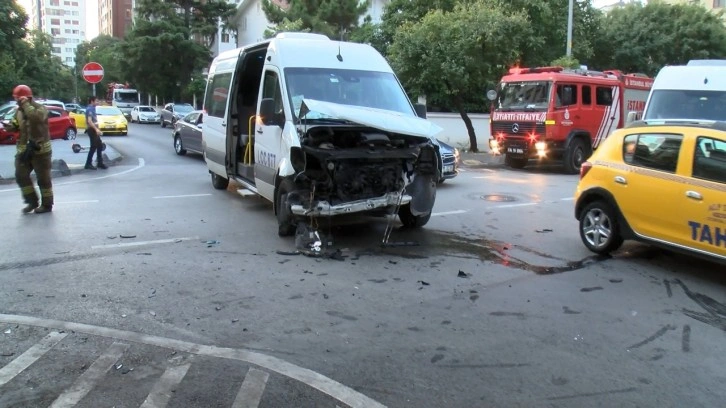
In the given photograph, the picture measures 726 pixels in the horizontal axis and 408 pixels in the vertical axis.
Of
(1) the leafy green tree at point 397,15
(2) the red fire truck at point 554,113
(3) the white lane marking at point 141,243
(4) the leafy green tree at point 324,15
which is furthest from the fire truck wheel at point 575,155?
(4) the leafy green tree at point 324,15

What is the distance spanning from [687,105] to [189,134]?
42.3 feet

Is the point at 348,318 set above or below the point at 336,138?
below

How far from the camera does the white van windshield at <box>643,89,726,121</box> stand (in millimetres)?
11289

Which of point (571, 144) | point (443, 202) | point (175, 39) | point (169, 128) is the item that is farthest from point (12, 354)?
point (175, 39)

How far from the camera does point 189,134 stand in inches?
690

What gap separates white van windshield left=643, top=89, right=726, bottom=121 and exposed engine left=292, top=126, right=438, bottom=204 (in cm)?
673

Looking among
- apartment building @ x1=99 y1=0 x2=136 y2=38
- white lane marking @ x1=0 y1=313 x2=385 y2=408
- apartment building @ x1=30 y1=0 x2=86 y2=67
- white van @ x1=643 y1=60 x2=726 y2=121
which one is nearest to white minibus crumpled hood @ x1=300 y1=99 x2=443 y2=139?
white lane marking @ x1=0 y1=313 x2=385 y2=408

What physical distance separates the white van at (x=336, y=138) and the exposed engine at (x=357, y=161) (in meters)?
0.01

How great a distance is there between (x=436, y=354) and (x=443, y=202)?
21.7ft

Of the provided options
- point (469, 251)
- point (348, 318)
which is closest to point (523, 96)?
point (469, 251)

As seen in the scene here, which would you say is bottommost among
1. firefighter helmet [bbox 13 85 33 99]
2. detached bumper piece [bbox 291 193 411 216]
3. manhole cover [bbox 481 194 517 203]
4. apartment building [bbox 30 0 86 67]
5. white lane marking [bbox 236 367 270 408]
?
white lane marking [bbox 236 367 270 408]

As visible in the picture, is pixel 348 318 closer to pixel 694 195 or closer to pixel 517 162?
pixel 694 195

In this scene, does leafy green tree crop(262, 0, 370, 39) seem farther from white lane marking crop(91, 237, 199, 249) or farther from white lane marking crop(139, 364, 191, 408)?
white lane marking crop(139, 364, 191, 408)

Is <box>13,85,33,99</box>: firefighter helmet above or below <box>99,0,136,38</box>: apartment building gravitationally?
below
